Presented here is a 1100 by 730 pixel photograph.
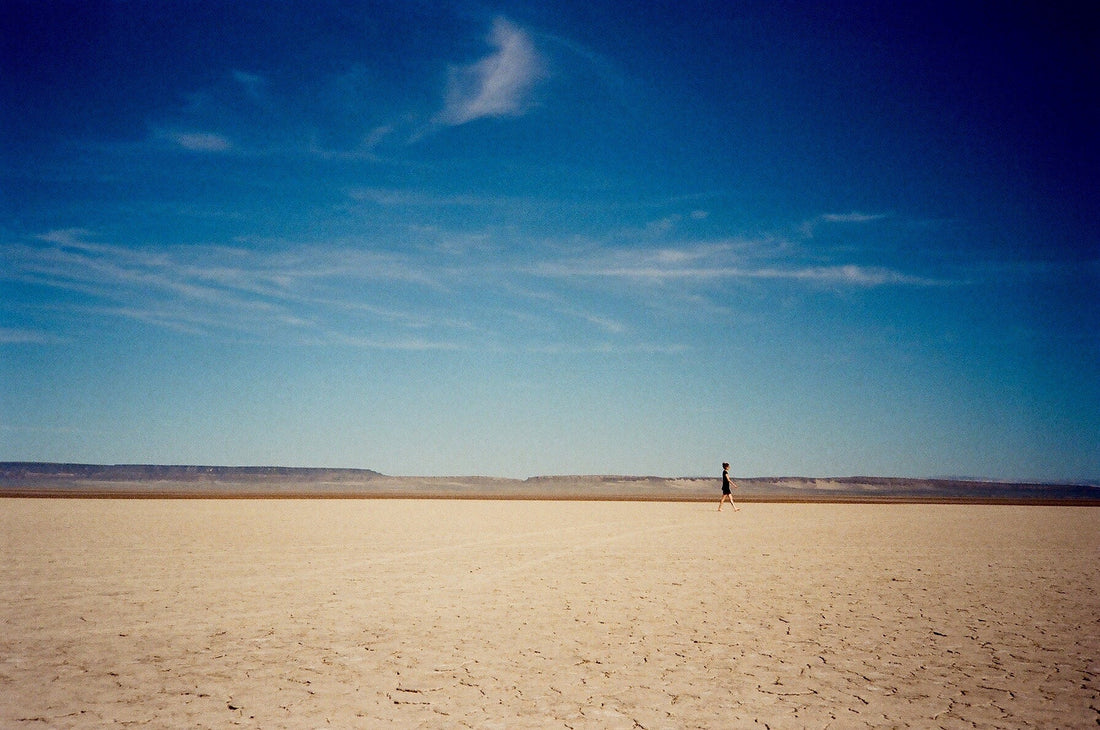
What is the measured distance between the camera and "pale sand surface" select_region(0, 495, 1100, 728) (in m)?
4.48

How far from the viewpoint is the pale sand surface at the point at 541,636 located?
14.7 feet

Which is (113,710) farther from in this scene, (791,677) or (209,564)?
(209,564)

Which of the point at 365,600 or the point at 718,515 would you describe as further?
the point at 718,515

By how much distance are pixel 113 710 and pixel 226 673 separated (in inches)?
35.3

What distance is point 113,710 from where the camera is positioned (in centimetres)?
436

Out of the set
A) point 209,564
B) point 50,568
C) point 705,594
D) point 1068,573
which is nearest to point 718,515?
point 1068,573

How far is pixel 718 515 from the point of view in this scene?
22.9 meters

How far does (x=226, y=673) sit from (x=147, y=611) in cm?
270

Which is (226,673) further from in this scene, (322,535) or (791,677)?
(322,535)

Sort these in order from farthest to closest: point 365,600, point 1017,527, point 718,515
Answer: point 718,515 → point 1017,527 → point 365,600

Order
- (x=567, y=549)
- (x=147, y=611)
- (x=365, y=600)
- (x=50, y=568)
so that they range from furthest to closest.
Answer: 1. (x=567, y=549)
2. (x=50, y=568)
3. (x=365, y=600)
4. (x=147, y=611)

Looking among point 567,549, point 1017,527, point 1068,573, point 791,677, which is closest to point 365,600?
point 791,677

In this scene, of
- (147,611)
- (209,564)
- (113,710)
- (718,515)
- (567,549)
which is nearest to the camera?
(113,710)

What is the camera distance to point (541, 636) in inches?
250
